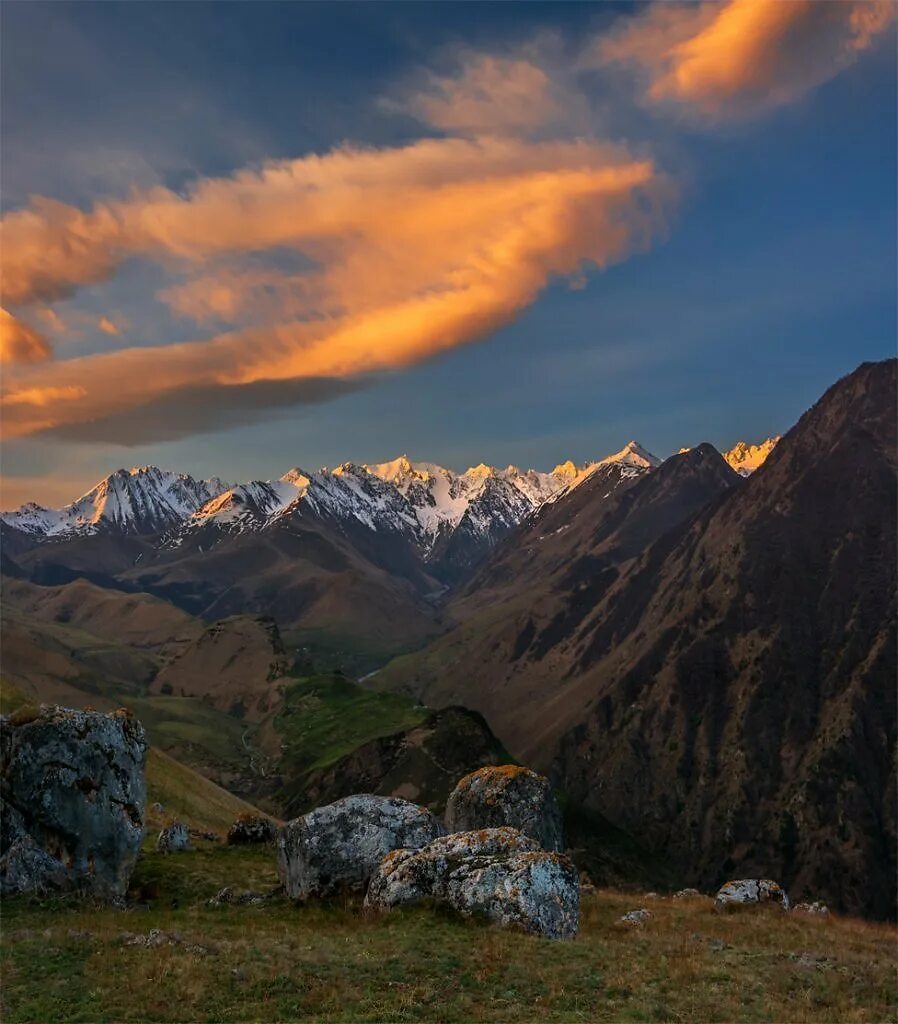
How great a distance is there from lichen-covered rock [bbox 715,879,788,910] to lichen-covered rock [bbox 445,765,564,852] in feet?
31.9

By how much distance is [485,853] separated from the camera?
30391 mm

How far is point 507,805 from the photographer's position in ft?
138

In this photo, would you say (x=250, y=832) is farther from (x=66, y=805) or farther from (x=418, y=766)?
(x=418, y=766)

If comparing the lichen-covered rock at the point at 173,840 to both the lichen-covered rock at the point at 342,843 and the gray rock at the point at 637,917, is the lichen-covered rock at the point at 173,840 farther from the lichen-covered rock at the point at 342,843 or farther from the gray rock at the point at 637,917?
the gray rock at the point at 637,917

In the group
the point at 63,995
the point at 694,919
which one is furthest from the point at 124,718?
the point at 694,919

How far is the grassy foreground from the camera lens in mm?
20234

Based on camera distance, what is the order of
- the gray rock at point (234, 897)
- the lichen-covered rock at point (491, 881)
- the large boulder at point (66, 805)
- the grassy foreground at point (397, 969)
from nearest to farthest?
the grassy foreground at point (397, 969), the lichen-covered rock at point (491, 881), the large boulder at point (66, 805), the gray rock at point (234, 897)

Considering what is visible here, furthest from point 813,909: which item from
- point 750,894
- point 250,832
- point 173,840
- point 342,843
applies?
point 173,840

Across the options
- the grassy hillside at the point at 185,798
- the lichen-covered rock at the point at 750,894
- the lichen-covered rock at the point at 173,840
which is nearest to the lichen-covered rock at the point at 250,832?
the lichen-covered rock at the point at 173,840

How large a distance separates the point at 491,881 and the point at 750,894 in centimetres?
2029

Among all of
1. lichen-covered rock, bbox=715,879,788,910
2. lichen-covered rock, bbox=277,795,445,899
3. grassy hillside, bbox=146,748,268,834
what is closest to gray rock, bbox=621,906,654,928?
lichen-covered rock, bbox=715,879,788,910

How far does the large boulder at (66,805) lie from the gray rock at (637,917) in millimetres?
22834

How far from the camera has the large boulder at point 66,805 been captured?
32.2 meters

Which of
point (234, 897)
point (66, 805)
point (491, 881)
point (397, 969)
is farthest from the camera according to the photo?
point (66, 805)
